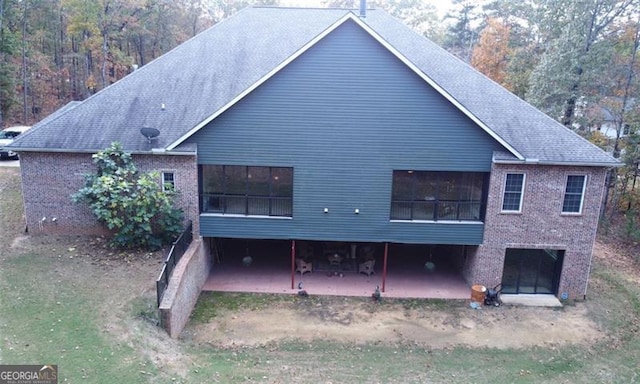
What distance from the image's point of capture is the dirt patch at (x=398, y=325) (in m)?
13.3

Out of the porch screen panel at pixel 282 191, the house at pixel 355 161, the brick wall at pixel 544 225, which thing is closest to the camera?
the house at pixel 355 161

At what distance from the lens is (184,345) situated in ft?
39.0

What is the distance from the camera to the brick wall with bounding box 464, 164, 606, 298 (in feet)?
51.8

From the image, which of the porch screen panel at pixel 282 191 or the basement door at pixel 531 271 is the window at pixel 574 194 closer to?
the basement door at pixel 531 271

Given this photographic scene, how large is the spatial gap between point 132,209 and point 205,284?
12.8 ft

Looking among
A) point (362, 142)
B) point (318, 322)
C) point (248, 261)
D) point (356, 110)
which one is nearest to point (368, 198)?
point (362, 142)

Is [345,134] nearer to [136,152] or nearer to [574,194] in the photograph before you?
[136,152]

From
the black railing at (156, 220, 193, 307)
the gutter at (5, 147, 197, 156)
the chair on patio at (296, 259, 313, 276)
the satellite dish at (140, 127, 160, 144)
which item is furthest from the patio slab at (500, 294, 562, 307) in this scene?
the satellite dish at (140, 127, 160, 144)

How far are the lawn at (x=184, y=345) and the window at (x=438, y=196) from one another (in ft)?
10.7

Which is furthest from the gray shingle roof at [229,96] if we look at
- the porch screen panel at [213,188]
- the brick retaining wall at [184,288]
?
the brick retaining wall at [184,288]

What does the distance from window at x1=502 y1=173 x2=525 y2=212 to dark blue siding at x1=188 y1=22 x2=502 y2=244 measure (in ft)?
3.40

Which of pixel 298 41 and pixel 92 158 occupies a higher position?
pixel 298 41

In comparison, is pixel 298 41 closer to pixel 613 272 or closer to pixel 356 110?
pixel 356 110

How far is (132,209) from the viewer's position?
15.0 meters
